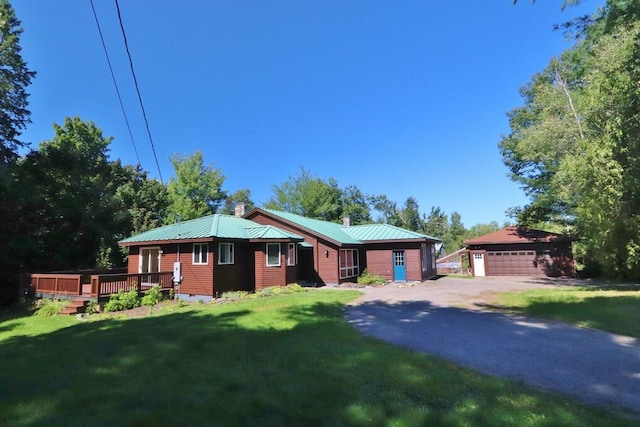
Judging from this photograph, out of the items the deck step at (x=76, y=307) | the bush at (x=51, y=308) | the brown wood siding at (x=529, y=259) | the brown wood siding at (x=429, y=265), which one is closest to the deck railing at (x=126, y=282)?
the deck step at (x=76, y=307)

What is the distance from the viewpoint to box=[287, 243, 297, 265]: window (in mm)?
19561

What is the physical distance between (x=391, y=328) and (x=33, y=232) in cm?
2109

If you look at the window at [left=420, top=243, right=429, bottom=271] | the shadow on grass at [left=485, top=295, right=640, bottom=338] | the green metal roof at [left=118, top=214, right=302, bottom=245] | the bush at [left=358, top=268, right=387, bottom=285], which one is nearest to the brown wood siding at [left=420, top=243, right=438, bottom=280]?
the window at [left=420, top=243, right=429, bottom=271]

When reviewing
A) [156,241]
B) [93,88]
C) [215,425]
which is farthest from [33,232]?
[215,425]

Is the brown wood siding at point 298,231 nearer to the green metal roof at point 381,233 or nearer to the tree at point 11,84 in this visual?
the green metal roof at point 381,233

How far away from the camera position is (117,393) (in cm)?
477

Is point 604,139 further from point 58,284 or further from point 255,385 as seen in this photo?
point 58,284

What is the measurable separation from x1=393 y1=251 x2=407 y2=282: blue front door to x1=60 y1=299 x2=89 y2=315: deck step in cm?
1716

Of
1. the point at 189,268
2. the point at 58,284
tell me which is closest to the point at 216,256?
the point at 189,268

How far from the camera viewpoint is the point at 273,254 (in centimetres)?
1880

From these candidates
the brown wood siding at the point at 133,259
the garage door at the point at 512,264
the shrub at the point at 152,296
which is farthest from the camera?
the garage door at the point at 512,264

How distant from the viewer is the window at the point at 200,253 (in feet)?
54.4

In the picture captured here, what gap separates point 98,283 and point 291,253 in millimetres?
9394

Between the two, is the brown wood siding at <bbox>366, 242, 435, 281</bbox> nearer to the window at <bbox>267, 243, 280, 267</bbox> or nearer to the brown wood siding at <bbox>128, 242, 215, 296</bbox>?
the window at <bbox>267, 243, 280, 267</bbox>
